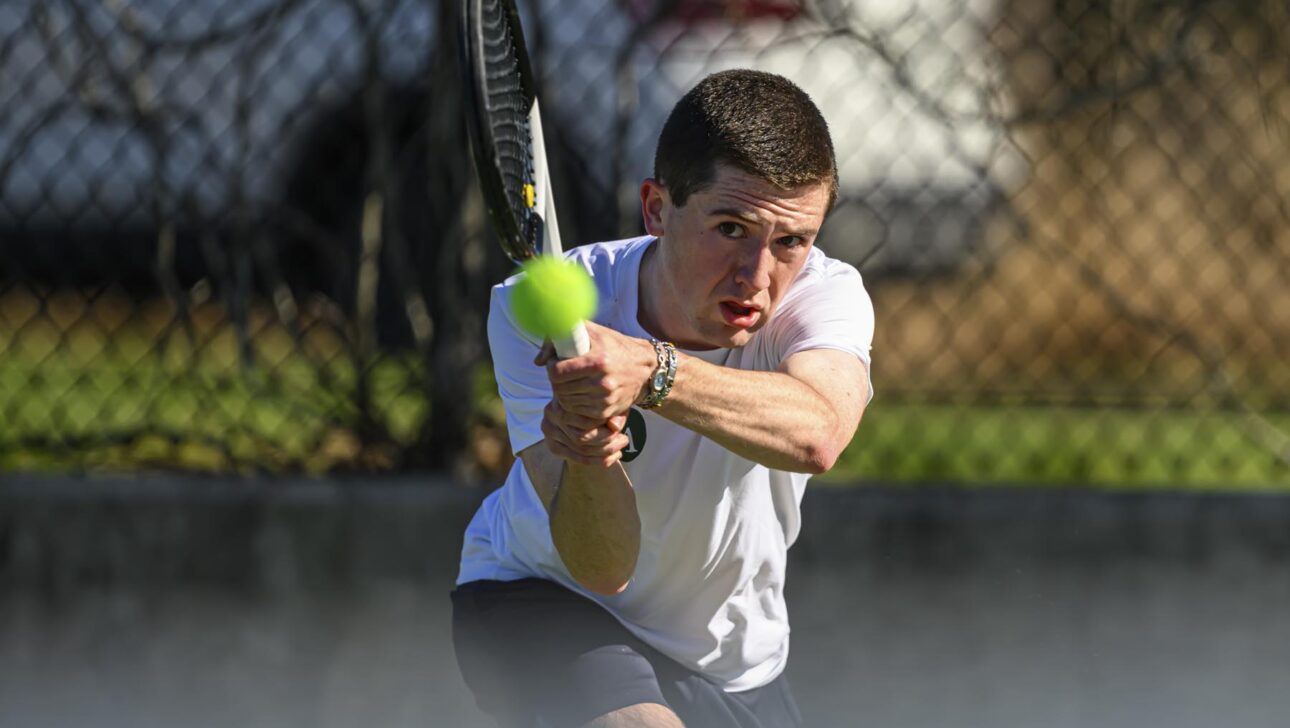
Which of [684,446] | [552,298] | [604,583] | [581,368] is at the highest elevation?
[552,298]

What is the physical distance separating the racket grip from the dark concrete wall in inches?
90.6

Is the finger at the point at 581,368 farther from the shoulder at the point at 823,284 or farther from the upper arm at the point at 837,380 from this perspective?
the shoulder at the point at 823,284

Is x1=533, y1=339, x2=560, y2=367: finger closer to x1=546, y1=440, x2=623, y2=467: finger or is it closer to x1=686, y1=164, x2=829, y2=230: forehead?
x1=546, y1=440, x2=623, y2=467: finger

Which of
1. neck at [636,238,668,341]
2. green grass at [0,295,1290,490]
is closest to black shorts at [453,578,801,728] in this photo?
neck at [636,238,668,341]

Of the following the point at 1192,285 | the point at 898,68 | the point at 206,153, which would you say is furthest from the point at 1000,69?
the point at 206,153

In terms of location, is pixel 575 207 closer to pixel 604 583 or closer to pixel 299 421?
pixel 299 421

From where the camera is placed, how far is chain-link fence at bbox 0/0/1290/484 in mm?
4961

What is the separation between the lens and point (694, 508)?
301 centimetres

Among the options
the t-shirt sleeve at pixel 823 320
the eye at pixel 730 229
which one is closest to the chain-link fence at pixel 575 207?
the t-shirt sleeve at pixel 823 320

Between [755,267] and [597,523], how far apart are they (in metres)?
0.47

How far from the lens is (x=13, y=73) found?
16.5 ft

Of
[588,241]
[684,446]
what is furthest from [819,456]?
[588,241]

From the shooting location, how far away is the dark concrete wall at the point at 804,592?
4.58m

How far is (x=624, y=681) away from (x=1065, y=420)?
267 cm
